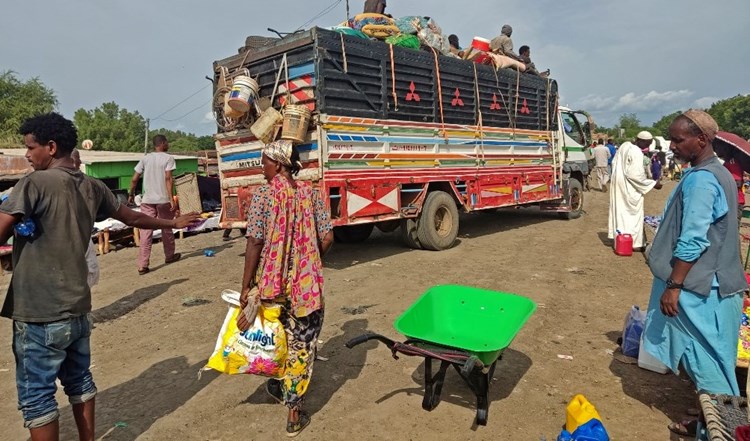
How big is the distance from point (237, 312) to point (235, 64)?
4913mm

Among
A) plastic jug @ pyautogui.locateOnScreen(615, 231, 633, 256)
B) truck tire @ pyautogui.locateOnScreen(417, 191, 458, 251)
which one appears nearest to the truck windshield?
plastic jug @ pyautogui.locateOnScreen(615, 231, 633, 256)

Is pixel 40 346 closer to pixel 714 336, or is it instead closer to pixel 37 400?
pixel 37 400

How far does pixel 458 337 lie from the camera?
10.7ft

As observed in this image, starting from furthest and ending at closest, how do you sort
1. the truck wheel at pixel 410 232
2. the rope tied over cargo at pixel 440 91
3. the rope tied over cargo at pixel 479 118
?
the rope tied over cargo at pixel 479 118 < the truck wheel at pixel 410 232 < the rope tied over cargo at pixel 440 91

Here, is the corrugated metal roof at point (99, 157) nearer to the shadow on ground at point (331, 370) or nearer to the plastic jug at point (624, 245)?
the shadow on ground at point (331, 370)

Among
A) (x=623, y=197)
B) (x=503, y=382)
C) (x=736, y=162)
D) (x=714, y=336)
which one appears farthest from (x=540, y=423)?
(x=623, y=197)

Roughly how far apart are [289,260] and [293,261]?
2 cm

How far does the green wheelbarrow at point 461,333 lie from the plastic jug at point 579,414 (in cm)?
45

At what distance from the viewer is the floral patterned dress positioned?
261 centimetres

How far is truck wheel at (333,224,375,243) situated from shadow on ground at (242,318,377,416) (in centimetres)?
371

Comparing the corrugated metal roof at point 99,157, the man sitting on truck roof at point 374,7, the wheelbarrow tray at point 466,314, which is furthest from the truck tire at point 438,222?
the corrugated metal roof at point 99,157

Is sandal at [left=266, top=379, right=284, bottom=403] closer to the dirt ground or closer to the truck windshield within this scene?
the dirt ground

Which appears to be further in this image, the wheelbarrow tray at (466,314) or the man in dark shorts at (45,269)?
the wheelbarrow tray at (466,314)

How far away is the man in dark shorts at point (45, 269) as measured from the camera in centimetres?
215
